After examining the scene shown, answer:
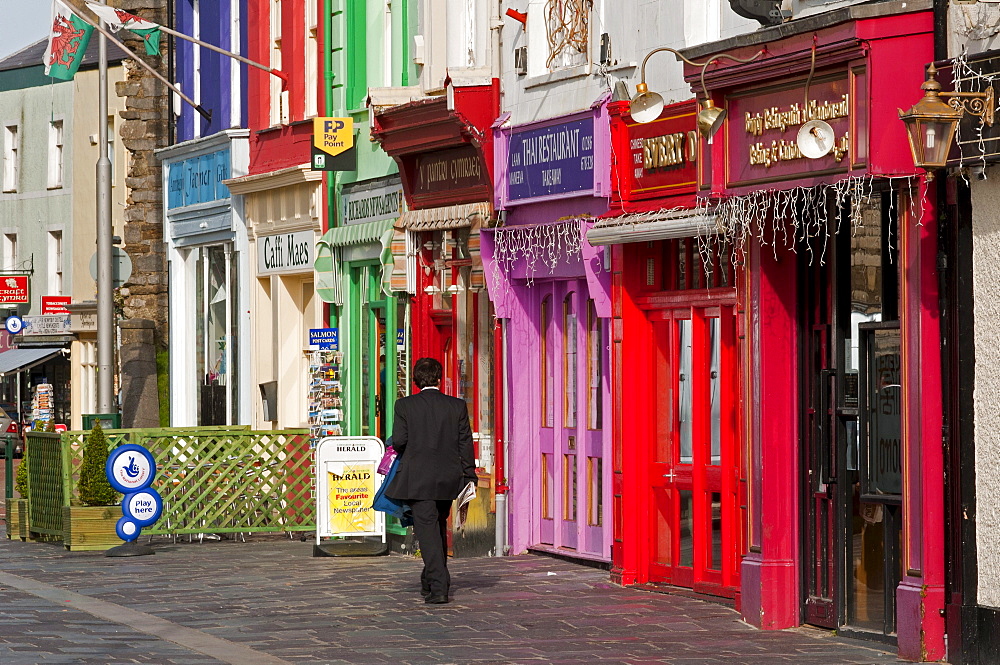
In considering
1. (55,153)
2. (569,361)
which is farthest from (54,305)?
(569,361)

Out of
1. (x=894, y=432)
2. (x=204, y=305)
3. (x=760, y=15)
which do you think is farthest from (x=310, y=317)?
(x=894, y=432)

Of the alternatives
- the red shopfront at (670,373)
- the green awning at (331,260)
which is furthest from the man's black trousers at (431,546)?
the green awning at (331,260)

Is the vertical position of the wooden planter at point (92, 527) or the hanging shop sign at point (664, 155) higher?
the hanging shop sign at point (664, 155)

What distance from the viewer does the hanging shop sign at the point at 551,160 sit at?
15789 mm

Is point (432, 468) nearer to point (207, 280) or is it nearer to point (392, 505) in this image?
point (392, 505)

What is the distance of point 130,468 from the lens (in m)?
18.1

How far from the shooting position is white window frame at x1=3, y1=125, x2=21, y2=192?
47312 millimetres

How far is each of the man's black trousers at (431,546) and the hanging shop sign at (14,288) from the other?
112 feet

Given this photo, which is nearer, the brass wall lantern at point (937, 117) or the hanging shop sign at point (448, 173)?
the brass wall lantern at point (937, 117)

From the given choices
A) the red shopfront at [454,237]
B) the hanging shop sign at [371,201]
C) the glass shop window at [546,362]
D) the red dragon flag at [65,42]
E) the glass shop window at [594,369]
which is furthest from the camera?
the red dragon flag at [65,42]

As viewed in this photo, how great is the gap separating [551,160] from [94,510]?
5.78 meters

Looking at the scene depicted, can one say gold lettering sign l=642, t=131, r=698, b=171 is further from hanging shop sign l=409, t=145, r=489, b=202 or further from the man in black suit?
hanging shop sign l=409, t=145, r=489, b=202

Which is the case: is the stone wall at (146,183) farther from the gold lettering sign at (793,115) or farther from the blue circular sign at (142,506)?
the gold lettering sign at (793,115)

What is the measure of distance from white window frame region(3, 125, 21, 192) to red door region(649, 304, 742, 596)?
115 ft
